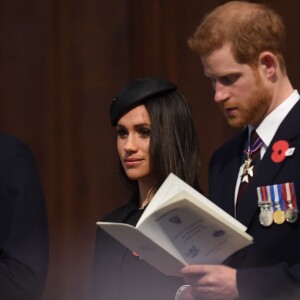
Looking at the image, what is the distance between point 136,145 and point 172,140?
105mm

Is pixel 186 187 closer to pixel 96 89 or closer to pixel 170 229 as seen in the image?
pixel 170 229

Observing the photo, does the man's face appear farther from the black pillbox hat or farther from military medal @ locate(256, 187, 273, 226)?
the black pillbox hat

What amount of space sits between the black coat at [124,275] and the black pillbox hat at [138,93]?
0.96 feet

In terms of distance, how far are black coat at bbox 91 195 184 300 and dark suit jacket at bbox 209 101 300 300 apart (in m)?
0.31

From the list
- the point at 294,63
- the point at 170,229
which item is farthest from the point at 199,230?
the point at 294,63

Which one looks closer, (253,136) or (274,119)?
(274,119)

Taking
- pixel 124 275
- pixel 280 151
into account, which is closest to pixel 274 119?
pixel 280 151

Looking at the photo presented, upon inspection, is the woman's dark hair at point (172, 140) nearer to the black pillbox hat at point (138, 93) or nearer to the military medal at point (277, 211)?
the black pillbox hat at point (138, 93)

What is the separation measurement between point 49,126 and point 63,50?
299 millimetres

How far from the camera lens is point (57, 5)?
4.12m

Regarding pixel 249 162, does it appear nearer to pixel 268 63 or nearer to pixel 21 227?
pixel 268 63

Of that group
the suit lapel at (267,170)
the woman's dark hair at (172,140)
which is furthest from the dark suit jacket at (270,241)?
the woman's dark hair at (172,140)

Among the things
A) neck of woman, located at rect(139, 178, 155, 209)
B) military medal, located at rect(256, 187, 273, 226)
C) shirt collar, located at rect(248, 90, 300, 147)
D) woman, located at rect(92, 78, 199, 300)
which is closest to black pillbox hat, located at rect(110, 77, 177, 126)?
woman, located at rect(92, 78, 199, 300)

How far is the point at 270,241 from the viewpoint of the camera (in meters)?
2.59
